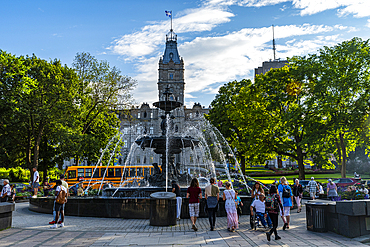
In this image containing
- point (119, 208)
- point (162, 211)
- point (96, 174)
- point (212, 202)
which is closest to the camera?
point (212, 202)

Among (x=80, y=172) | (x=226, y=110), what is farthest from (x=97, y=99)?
(x=226, y=110)

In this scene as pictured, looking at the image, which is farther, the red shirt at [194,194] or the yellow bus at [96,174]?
the yellow bus at [96,174]

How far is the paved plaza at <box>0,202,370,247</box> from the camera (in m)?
7.68

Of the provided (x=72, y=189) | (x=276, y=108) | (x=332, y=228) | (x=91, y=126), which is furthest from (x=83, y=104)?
(x=332, y=228)

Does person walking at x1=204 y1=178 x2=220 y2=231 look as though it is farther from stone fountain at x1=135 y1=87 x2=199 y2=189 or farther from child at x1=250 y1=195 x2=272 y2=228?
stone fountain at x1=135 y1=87 x2=199 y2=189

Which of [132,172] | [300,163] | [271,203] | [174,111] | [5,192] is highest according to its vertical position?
[174,111]

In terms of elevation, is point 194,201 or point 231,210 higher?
point 194,201

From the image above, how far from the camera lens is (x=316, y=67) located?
2623 centimetres

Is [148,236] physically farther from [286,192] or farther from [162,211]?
[286,192]

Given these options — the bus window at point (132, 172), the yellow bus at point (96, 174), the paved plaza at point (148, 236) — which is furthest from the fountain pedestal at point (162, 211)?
the bus window at point (132, 172)

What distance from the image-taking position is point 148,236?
8414 millimetres

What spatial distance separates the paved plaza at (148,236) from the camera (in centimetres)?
768

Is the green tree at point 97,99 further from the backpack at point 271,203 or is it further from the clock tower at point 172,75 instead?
the clock tower at point 172,75

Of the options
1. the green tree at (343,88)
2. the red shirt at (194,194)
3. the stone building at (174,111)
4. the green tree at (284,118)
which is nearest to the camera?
the red shirt at (194,194)
